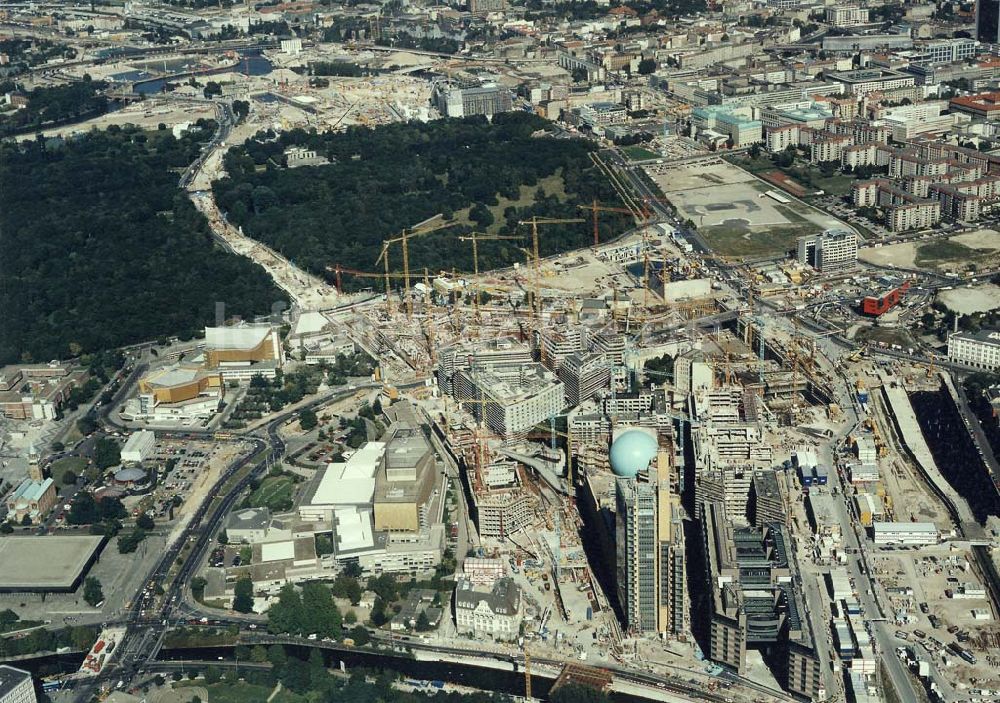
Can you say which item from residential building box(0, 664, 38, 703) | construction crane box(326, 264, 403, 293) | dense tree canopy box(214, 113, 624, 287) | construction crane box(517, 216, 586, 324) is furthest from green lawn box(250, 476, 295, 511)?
dense tree canopy box(214, 113, 624, 287)

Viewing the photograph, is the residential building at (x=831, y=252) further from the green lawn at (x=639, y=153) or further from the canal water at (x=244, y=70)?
the canal water at (x=244, y=70)

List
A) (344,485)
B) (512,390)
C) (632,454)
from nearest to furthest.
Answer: (632,454) < (344,485) < (512,390)

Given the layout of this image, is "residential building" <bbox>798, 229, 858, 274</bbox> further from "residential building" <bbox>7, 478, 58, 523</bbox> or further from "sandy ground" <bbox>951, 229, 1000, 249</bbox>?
"residential building" <bbox>7, 478, 58, 523</bbox>

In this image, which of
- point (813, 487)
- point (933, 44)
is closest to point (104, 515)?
point (813, 487)

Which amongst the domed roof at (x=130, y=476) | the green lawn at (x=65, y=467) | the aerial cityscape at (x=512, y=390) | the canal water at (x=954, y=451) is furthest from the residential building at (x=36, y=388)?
Answer: the canal water at (x=954, y=451)

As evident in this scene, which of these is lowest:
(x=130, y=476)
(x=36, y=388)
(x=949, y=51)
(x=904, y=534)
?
(x=904, y=534)

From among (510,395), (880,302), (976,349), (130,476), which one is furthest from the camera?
(880,302)

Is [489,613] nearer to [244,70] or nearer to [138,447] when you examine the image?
[138,447]

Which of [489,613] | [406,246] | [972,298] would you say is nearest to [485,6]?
[406,246]
